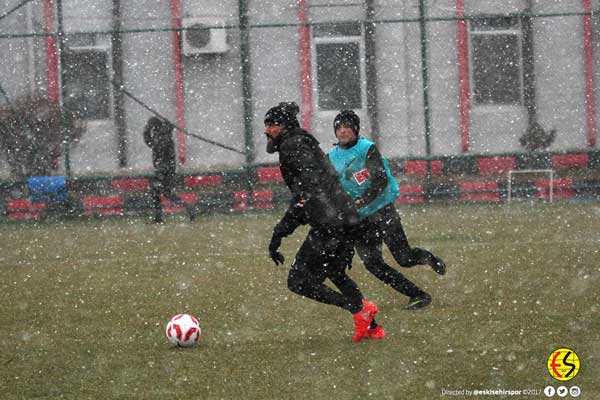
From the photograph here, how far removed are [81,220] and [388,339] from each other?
13942 millimetres

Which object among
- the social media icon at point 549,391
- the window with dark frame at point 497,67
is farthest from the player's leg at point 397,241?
the window with dark frame at point 497,67

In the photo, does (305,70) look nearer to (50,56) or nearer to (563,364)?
(50,56)

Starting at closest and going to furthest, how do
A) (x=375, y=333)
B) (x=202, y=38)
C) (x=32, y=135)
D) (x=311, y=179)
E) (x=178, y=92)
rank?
(x=311, y=179) < (x=375, y=333) < (x=32, y=135) < (x=202, y=38) < (x=178, y=92)

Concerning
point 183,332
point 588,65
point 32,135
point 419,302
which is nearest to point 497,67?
point 588,65

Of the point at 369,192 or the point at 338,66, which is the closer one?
the point at 369,192

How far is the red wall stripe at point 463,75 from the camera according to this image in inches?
972

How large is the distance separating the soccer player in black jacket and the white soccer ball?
75 centimetres

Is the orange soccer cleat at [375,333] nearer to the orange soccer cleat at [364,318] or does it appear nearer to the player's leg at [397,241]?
the orange soccer cleat at [364,318]

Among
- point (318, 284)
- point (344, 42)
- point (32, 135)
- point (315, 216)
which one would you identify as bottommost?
point (318, 284)

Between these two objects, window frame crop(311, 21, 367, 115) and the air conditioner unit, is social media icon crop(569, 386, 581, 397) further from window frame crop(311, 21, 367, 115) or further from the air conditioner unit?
window frame crop(311, 21, 367, 115)

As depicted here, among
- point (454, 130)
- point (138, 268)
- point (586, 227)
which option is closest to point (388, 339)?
point (138, 268)

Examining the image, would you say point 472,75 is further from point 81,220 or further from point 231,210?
point 81,220

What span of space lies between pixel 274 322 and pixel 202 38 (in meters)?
14.9

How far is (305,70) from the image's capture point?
2469 centimetres
